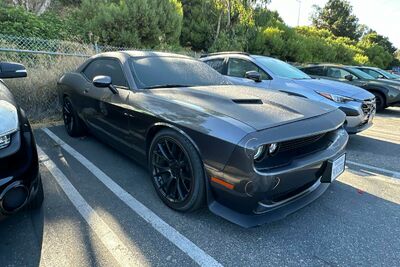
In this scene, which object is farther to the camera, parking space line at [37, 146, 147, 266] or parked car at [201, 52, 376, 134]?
parked car at [201, 52, 376, 134]

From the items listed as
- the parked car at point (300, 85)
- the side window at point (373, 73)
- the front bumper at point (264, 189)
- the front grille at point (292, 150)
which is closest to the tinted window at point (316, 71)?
the side window at point (373, 73)

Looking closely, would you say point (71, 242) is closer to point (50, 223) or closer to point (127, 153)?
point (50, 223)

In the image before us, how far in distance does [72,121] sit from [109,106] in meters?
1.57

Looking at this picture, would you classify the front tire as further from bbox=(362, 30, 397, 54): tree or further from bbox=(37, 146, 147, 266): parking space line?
bbox=(362, 30, 397, 54): tree

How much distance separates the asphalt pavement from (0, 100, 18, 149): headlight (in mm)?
848

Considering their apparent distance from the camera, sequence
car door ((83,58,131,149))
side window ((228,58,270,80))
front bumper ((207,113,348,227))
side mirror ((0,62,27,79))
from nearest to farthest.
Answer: front bumper ((207,113,348,227)) < side mirror ((0,62,27,79)) < car door ((83,58,131,149)) < side window ((228,58,270,80))

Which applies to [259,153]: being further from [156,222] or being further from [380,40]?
[380,40]

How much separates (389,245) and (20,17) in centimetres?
1066

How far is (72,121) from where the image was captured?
4.53 m

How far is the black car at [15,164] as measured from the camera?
178 centimetres

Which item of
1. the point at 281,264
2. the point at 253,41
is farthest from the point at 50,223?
the point at 253,41

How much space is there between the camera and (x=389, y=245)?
86.2 inches

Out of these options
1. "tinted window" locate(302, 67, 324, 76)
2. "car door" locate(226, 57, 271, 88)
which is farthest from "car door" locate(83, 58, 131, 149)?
"tinted window" locate(302, 67, 324, 76)

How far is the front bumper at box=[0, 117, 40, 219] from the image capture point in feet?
5.82
